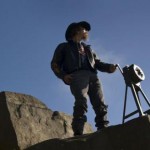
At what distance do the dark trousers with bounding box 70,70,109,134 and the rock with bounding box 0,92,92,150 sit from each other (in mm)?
861

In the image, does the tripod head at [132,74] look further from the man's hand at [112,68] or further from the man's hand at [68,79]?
the man's hand at [68,79]

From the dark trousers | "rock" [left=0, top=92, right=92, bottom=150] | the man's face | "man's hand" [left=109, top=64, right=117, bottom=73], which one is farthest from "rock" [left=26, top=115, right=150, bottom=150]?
the man's face

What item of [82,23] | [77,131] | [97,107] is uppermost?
[82,23]

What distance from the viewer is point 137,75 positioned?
6199mm

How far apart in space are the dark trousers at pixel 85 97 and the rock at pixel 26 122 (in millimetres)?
861

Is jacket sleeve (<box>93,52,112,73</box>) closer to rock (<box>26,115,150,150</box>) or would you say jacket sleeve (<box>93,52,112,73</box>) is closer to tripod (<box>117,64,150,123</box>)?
tripod (<box>117,64,150,123</box>)

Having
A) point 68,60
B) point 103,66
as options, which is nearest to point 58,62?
point 68,60

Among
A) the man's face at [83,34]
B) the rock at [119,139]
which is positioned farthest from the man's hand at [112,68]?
the rock at [119,139]

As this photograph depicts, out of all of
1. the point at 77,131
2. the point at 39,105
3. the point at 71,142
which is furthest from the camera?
the point at 39,105

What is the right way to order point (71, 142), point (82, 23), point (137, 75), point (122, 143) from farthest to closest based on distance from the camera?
1. point (82, 23)
2. point (137, 75)
3. point (71, 142)
4. point (122, 143)

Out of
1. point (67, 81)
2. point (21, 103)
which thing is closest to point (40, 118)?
point (21, 103)

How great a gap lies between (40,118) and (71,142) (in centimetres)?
165

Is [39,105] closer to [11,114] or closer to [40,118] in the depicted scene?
[40,118]

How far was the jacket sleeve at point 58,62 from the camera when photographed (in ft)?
20.7
